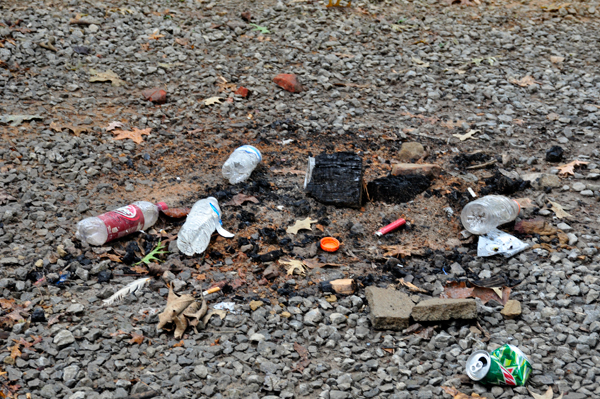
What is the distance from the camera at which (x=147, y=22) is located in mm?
7941

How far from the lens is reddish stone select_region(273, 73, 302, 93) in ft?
22.4

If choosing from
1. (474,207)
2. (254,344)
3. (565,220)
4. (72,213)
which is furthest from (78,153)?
(565,220)

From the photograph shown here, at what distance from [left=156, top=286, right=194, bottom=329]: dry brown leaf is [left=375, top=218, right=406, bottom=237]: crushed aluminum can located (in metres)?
1.77

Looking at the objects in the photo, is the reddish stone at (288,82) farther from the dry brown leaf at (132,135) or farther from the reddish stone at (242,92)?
the dry brown leaf at (132,135)

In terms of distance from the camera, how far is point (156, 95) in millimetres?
6516

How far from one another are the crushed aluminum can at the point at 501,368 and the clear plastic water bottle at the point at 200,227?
7.37 feet

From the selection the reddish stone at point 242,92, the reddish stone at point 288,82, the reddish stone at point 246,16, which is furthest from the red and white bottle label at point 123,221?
the reddish stone at point 246,16

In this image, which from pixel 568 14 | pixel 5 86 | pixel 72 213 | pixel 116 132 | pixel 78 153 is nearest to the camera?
pixel 72 213

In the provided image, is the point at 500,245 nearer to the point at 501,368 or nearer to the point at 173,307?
the point at 501,368

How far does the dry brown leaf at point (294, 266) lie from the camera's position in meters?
4.05

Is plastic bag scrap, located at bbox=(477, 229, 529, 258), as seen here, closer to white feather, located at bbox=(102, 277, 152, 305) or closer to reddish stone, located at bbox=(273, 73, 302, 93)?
white feather, located at bbox=(102, 277, 152, 305)

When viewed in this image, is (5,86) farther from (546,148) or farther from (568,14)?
(568,14)

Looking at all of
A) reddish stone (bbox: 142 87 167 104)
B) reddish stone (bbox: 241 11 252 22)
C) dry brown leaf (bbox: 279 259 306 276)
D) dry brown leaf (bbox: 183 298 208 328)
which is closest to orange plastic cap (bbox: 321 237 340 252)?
dry brown leaf (bbox: 279 259 306 276)

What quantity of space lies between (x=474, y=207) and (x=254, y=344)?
2.37 m
